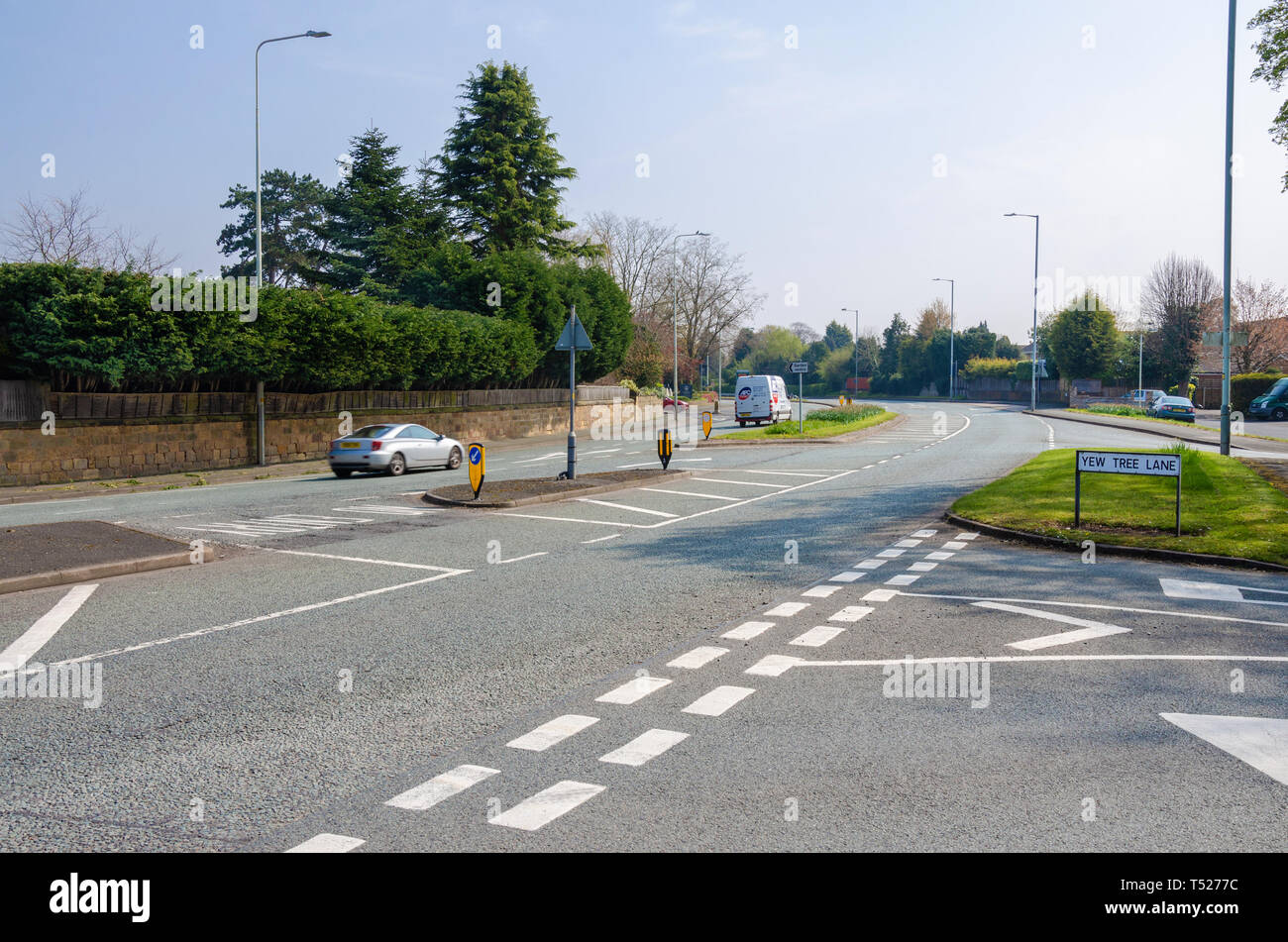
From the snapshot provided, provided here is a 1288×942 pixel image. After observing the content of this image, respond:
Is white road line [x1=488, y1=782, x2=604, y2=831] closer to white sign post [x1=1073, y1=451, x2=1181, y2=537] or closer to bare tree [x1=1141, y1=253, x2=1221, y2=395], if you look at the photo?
white sign post [x1=1073, y1=451, x2=1181, y2=537]

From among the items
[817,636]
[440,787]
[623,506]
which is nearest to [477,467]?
[623,506]

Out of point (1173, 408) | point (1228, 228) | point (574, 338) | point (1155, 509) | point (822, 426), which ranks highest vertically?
point (1228, 228)

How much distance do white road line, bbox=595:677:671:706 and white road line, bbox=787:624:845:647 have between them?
157cm

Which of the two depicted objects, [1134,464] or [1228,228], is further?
[1228,228]

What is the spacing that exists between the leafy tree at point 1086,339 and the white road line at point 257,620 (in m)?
78.8

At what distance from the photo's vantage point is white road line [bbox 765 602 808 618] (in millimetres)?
8867

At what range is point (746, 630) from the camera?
27.1 feet

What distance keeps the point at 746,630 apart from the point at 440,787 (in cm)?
392

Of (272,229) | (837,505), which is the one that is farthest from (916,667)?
(272,229)

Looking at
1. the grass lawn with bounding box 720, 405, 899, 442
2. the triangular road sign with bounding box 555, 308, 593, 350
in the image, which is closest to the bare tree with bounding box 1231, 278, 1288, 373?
the grass lawn with bounding box 720, 405, 899, 442

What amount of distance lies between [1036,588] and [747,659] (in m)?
4.25

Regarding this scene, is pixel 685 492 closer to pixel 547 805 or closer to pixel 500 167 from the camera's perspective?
pixel 547 805

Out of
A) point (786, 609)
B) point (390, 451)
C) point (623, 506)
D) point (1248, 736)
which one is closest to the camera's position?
point (1248, 736)
